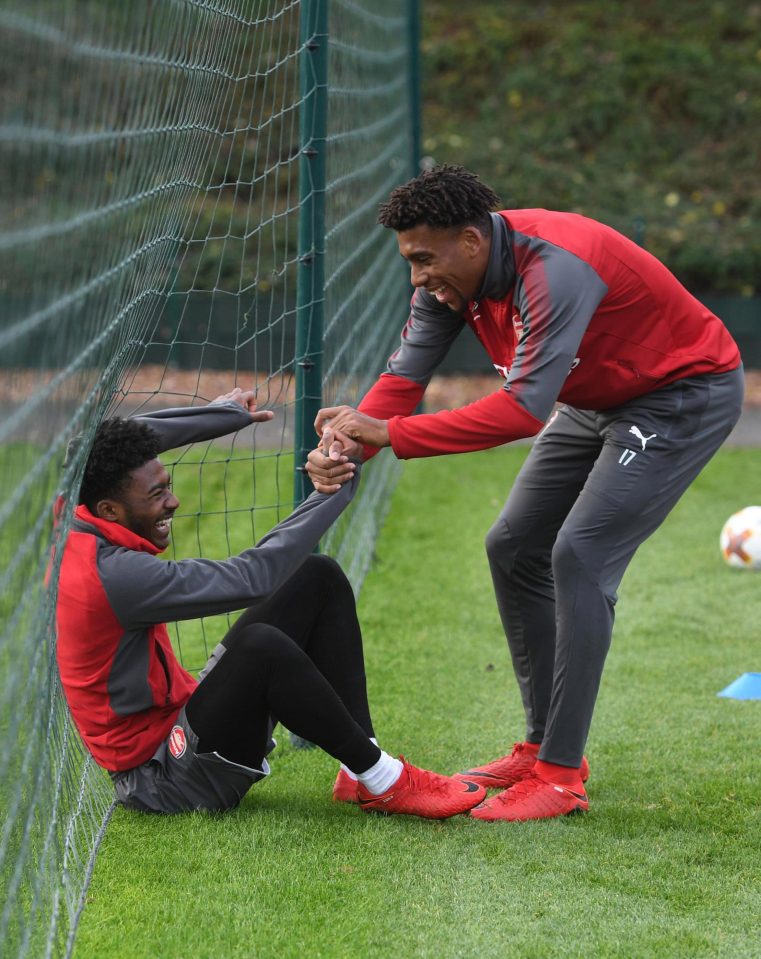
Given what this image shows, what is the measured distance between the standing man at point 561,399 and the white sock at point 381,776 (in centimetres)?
30

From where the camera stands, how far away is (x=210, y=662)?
3.67 meters

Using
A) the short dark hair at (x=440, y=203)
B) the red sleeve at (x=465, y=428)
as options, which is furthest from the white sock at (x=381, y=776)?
the short dark hair at (x=440, y=203)

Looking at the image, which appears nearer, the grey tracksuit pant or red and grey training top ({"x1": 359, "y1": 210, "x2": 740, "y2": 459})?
red and grey training top ({"x1": 359, "y1": 210, "x2": 740, "y2": 459})

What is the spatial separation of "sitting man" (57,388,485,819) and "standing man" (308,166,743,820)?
29 cm

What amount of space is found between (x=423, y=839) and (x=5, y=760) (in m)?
1.36

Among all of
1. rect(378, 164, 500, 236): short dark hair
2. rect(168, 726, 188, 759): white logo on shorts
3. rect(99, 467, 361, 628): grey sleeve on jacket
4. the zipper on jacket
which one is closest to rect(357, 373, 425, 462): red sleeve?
rect(378, 164, 500, 236): short dark hair

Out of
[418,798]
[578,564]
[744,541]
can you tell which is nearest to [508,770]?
[418,798]

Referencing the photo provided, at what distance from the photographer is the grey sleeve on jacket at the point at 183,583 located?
10.3ft

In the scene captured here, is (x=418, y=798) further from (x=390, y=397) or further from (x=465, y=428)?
(x=390, y=397)

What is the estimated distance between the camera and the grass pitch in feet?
9.71

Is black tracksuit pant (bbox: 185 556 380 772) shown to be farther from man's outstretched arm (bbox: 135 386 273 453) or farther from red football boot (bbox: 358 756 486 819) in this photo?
man's outstretched arm (bbox: 135 386 273 453)

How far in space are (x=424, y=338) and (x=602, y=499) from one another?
735 mm

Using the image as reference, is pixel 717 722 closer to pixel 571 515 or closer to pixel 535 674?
pixel 535 674

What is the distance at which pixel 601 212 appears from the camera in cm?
1326
